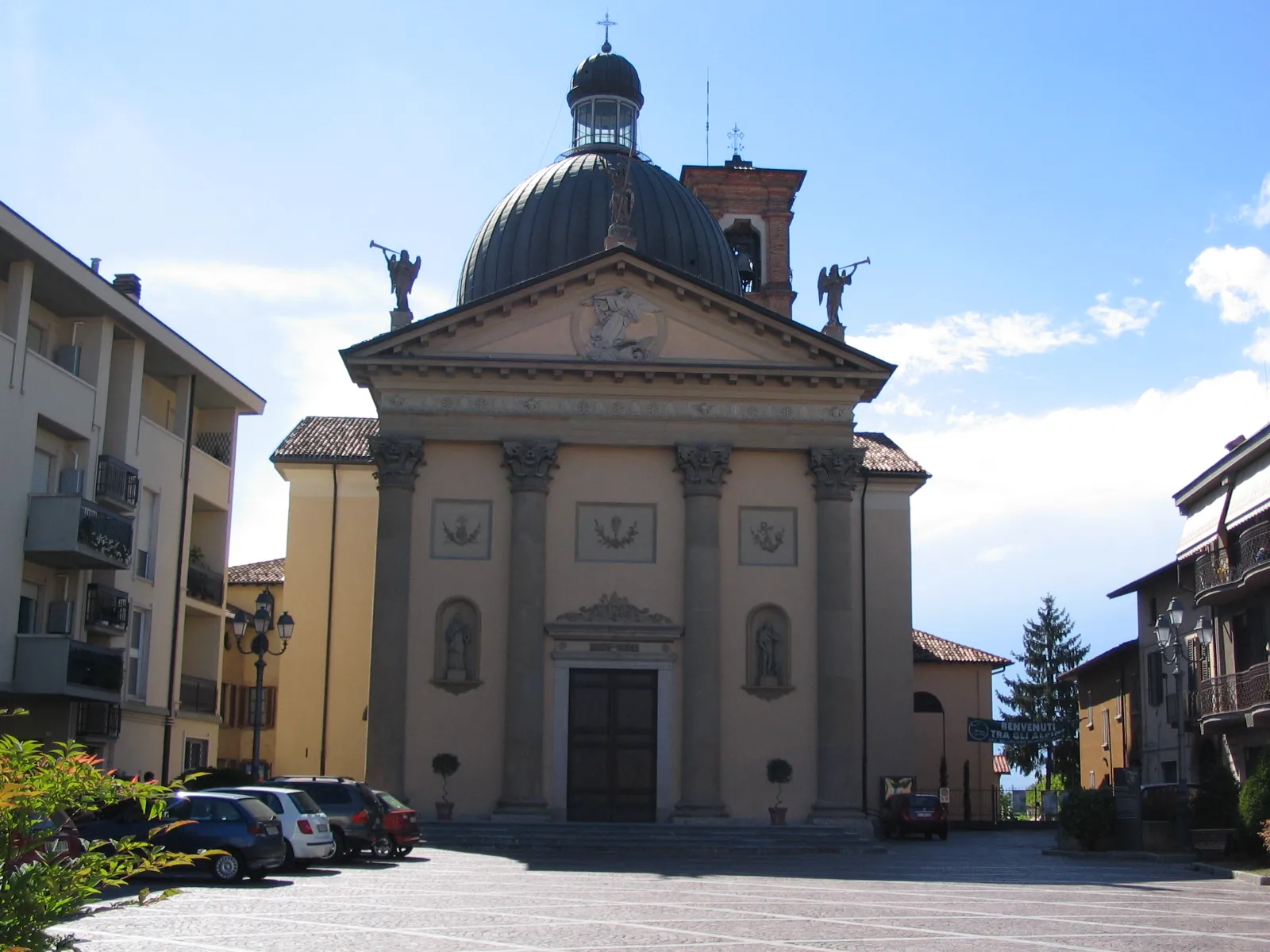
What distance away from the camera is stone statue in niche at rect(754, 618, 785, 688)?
110 ft

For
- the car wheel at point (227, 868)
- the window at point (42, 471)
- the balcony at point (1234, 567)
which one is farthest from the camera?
the balcony at point (1234, 567)

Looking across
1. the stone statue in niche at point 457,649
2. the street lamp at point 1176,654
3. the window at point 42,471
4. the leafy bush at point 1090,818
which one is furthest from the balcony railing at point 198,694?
the street lamp at point 1176,654

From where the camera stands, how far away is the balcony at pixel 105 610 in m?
28.2

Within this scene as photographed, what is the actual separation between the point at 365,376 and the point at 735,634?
1025 cm

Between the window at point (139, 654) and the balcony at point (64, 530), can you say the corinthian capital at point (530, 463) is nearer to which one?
the window at point (139, 654)

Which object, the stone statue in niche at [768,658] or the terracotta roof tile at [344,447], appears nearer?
the stone statue in niche at [768,658]

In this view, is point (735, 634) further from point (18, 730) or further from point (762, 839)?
point (18, 730)

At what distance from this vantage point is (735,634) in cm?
3375

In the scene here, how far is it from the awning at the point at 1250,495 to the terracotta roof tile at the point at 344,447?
957 centimetres

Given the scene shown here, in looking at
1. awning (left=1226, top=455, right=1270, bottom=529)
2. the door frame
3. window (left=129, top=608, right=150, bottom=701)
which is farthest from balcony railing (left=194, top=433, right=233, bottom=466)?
awning (left=1226, top=455, right=1270, bottom=529)

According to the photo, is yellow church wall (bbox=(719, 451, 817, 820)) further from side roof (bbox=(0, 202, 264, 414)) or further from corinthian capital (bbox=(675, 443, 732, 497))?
side roof (bbox=(0, 202, 264, 414))

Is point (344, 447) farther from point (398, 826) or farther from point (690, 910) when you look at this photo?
point (690, 910)

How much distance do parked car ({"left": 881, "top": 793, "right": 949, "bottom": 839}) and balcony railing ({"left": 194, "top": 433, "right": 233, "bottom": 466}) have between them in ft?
63.1

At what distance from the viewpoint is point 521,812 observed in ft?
105
